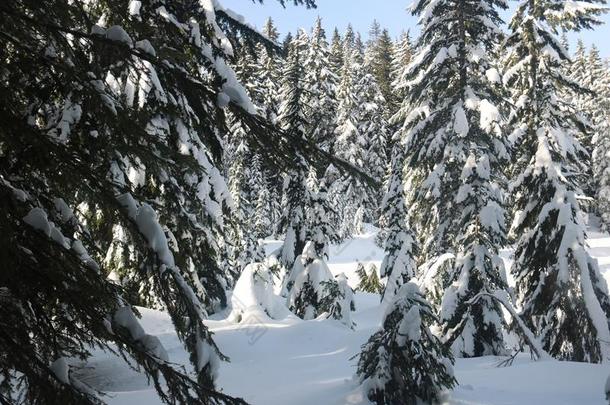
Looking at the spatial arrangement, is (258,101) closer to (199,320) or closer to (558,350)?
(558,350)

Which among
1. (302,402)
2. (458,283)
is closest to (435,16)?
(458,283)

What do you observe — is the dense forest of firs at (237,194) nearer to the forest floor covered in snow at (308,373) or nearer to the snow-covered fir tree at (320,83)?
the forest floor covered in snow at (308,373)

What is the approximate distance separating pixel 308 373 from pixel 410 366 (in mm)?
3643

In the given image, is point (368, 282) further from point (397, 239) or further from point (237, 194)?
point (237, 194)

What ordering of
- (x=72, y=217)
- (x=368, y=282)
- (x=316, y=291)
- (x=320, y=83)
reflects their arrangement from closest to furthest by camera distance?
(x=72, y=217), (x=316, y=291), (x=368, y=282), (x=320, y=83)

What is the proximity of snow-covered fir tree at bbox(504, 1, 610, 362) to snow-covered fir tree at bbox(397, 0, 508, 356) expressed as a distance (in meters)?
0.89

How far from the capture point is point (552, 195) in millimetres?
12984

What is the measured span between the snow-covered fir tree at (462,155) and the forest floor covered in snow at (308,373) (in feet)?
10.2

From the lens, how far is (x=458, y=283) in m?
12.3

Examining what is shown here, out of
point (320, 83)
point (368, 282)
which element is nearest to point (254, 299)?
point (368, 282)

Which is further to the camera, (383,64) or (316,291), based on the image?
(383,64)

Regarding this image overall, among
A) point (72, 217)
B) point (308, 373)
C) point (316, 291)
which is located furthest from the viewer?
point (316, 291)

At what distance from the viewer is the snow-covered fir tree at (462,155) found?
12.1 m

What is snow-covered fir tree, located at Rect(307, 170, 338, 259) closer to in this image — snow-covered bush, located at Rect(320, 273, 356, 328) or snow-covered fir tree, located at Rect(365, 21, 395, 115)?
snow-covered bush, located at Rect(320, 273, 356, 328)
